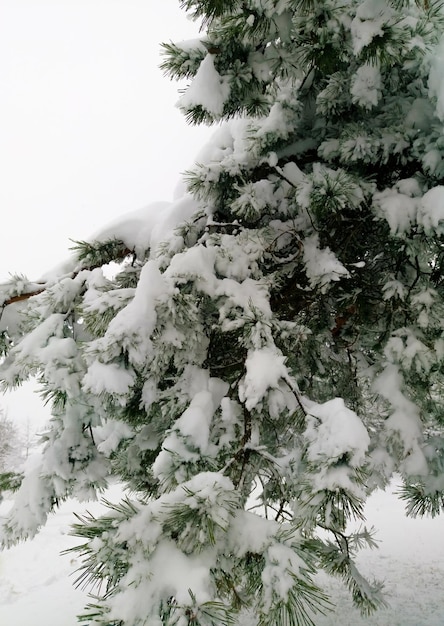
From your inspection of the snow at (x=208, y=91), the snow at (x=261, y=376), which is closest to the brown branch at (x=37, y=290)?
the snow at (x=208, y=91)

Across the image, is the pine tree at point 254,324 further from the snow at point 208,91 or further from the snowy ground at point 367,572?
the snowy ground at point 367,572

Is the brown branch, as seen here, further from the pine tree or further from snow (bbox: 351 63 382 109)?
snow (bbox: 351 63 382 109)

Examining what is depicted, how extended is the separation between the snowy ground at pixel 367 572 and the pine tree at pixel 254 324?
11.2 ft

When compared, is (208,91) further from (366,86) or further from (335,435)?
(335,435)

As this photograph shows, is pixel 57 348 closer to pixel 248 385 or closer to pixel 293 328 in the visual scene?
pixel 248 385

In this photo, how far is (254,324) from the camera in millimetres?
2094

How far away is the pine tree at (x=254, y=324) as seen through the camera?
141cm

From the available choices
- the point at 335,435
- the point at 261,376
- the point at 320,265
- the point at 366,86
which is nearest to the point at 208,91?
the point at 366,86

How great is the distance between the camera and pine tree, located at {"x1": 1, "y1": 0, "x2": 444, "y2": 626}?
141cm

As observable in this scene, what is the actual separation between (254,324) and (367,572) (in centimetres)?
1016

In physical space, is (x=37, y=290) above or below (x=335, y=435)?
above

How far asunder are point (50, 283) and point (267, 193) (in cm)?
177

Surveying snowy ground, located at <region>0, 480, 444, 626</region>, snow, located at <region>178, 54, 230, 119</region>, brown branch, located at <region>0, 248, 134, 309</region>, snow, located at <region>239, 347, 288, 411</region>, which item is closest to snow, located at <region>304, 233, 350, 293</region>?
snow, located at <region>239, 347, 288, 411</region>

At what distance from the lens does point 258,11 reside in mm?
2375
